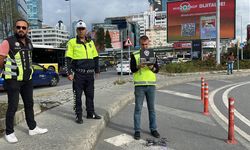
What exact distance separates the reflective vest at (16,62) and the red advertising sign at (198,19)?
3347 cm

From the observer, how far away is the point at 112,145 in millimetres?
5684

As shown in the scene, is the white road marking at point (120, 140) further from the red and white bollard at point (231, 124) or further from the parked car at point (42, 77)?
the parked car at point (42, 77)

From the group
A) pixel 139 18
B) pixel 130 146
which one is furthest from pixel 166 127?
pixel 139 18

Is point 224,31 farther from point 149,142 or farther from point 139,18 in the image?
point 139,18

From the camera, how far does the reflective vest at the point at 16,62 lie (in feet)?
16.5

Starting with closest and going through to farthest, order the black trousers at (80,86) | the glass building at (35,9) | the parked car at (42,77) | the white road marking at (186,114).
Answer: the black trousers at (80,86) < the white road marking at (186,114) < the parked car at (42,77) < the glass building at (35,9)

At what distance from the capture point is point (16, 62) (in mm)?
5082

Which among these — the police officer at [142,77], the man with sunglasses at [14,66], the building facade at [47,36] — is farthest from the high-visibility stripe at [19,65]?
the building facade at [47,36]

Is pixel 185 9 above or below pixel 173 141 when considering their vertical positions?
above

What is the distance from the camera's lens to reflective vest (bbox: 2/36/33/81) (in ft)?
16.5

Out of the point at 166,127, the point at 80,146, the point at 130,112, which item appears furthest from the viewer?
the point at 130,112

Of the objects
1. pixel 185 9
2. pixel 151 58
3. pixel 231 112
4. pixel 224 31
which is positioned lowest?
pixel 231 112

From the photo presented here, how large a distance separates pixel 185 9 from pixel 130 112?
31688 mm

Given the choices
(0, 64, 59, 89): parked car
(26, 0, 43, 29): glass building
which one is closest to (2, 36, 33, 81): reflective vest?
(0, 64, 59, 89): parked car
